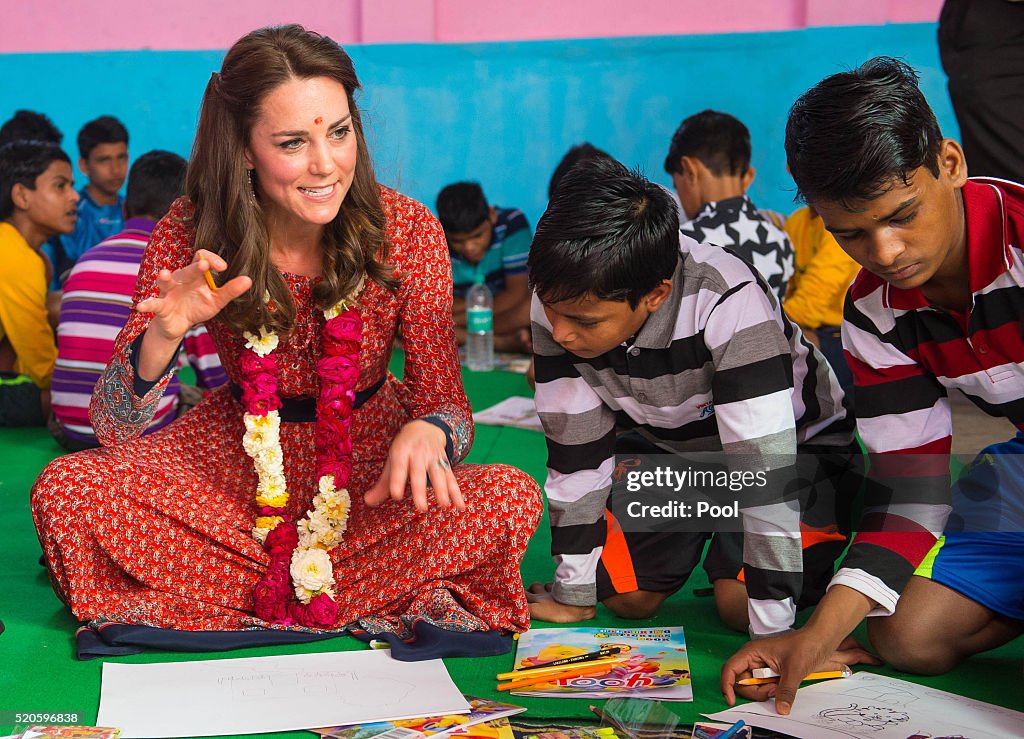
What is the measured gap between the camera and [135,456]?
214 cm

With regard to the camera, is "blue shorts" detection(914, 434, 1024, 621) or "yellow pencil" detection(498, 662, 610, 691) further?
"blue shorts" detection(914, 434, 1024, 621)

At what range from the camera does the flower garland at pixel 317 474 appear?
210cm

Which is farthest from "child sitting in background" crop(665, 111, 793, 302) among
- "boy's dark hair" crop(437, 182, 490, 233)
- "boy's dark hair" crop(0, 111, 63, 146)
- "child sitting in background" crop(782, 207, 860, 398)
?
"boy's dark hair" crop(0, 111, 63, 146)

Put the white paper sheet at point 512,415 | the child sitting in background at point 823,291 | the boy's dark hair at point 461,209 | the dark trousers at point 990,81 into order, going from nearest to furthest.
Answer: the dark trousers at point 990,81
the white paper sheet at point 512,415
the child sitting in background at point 823,291
the boy's dark hair at point 461,209

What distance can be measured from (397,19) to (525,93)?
787mm

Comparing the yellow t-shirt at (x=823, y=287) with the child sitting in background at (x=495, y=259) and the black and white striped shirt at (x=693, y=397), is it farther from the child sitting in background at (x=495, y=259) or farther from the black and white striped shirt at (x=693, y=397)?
the black and white striped shirt at (x=693, y=397)

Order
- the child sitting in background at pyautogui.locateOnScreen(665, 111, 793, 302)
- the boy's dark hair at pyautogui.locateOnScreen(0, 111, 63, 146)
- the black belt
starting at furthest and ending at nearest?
the boy's dark hair at pyautogui.locateOnScreen(0, 111, 63, 146) → the child sitting in background at pyautogui.locateOnScreen(665, 111, 793, 302) → the black belt

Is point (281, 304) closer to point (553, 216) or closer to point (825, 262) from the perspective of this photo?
point (553, 216)

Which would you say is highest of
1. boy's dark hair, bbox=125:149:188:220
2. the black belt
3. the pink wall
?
the pink wall

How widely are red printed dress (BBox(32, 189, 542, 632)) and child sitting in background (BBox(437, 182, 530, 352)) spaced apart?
275 cm

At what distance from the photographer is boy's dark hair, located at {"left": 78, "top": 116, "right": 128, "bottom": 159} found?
224 inches

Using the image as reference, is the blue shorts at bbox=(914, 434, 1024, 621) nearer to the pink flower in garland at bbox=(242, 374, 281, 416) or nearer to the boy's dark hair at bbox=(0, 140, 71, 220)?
the pink flower in garland at bbox=(242, 374, 281, 416)

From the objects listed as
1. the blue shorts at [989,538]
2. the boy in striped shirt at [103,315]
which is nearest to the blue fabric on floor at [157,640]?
the blue shorts at [989,538]

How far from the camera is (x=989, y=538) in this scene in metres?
2.02
